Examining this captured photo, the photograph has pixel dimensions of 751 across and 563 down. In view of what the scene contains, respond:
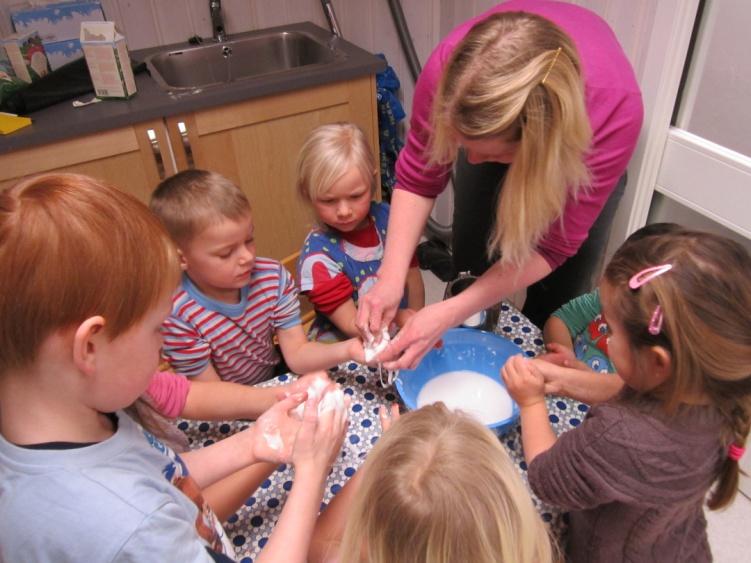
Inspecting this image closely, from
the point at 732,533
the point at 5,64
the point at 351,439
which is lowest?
the point at 732,533

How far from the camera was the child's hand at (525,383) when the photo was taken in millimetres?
940

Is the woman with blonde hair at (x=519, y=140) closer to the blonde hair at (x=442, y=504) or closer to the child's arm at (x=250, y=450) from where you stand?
the child's arm at (x=250, y=450)

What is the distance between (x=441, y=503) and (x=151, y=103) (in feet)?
5.64

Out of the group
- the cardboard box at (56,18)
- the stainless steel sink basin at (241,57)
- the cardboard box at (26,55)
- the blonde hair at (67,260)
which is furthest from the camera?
the stainless steel sink basin at (241,57)

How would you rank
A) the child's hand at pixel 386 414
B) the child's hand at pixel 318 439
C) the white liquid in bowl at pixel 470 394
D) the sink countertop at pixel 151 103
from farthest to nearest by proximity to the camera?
the sink countertop at pixel 151 103
the white liquid in bowl at pixel 470 394
the child's hand at pixel 386 414
the child's hand at pixel 318 439

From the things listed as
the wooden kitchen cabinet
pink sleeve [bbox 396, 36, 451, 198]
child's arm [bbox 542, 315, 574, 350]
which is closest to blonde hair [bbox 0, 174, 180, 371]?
pink sleeve [bbox 396, 36, 451, 198]

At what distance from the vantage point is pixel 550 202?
1019 mm

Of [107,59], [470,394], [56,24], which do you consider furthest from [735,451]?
[56,24]

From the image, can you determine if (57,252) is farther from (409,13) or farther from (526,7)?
(409,13)

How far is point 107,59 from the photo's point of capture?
5.91 feet

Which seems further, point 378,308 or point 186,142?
point 186,142

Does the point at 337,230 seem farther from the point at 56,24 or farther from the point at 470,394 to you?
the point at 56,24

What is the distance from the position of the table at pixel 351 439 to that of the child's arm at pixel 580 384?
0.03m

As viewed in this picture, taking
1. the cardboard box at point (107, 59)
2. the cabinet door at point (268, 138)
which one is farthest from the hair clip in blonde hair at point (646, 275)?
the cardboard box at point (107, 59)
